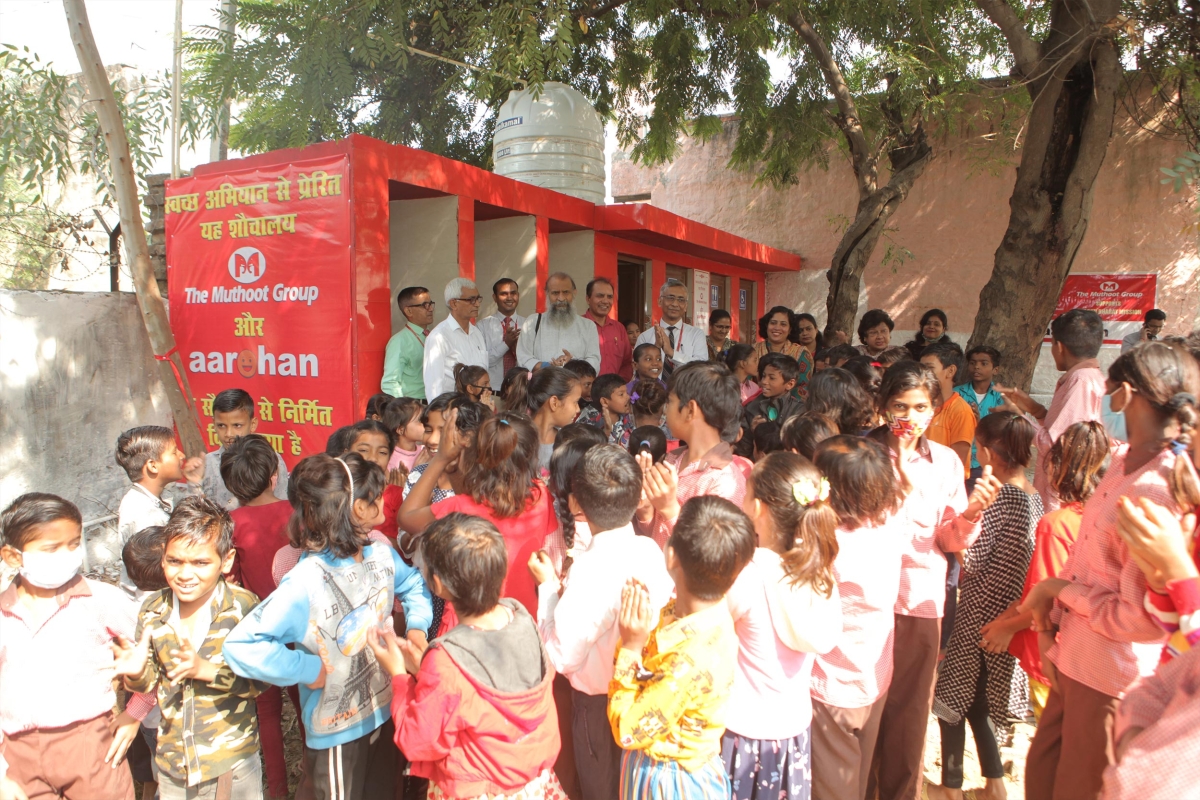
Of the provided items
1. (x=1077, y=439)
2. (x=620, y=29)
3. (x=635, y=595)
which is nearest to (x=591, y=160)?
(x=620, y=29)

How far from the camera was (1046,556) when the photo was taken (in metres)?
2.46

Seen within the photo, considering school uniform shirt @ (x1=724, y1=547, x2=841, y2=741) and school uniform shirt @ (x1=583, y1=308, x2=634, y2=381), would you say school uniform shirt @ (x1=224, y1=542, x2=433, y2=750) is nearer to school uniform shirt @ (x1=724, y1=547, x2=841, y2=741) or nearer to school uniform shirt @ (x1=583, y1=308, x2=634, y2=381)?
school uniform shirt @ (x1=724, y1=547, x2=841, y2=741)

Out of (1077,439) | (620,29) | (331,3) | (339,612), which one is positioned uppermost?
(620,29)

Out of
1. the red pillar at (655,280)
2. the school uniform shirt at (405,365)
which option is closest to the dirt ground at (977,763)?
the school uniform shirt at (405,365)

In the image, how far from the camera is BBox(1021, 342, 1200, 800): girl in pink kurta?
1.82 m

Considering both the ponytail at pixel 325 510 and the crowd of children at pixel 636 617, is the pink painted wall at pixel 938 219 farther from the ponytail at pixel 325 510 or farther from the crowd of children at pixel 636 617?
the ponytail at pixel 325 510

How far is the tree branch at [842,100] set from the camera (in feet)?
24.6

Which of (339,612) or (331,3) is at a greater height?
(331,3)

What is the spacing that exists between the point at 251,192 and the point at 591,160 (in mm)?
3393

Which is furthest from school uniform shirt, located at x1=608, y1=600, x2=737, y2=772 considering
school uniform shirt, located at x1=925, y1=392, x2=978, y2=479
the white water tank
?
the white water tank

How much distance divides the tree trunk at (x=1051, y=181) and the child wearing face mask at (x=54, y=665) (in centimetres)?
562

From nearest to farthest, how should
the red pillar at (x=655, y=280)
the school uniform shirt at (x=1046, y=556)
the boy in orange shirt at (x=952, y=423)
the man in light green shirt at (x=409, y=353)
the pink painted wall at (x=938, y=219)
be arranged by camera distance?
1. the school uniform shirt at (x=1046, y=556)
2. the boy in orange shirt at (x=952, y=423)
3. the man in light green shirt at (x=409, y=353)
4. the red pillar at (x=655, y=280)
5. the pink painted wall at (x=938, y=219)

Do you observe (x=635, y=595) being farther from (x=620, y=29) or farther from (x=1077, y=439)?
(x=620, y=29)

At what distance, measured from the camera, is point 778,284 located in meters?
11.8
